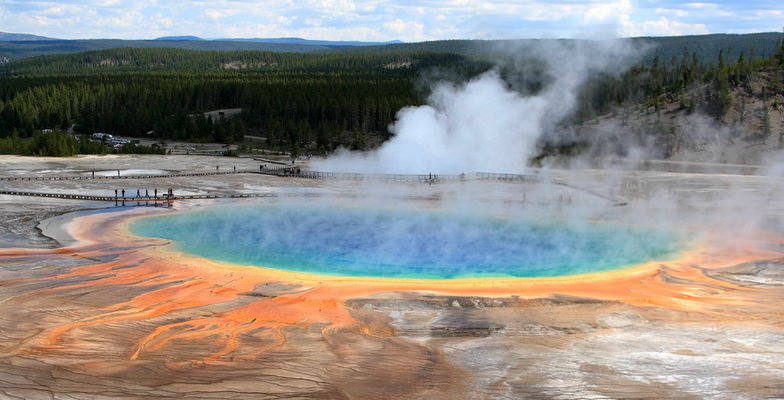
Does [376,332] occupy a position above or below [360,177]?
below

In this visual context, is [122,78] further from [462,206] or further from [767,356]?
[767,356]

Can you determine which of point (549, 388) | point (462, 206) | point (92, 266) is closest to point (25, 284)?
point (92, 266)

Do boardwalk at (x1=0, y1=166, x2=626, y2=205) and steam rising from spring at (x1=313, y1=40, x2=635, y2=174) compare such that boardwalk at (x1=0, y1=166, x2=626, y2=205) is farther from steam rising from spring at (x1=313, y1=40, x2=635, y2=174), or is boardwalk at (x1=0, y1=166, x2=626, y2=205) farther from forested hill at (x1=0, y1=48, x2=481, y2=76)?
forested hill at (x1=0, y1=48, x2=481, y2=76)

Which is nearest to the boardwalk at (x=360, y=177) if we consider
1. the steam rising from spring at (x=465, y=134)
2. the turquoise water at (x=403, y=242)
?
the steam rising from spring at (x=465, y=134)

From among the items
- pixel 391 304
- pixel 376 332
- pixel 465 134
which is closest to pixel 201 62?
pixel 465 134

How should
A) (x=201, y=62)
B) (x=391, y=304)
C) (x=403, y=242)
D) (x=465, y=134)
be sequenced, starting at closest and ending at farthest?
(x=391, y=304)
(x=403, y=242)
(x=465, y=134)
(x=201, y=62)

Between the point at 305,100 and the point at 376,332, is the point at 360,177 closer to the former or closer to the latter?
the point at 376,332
